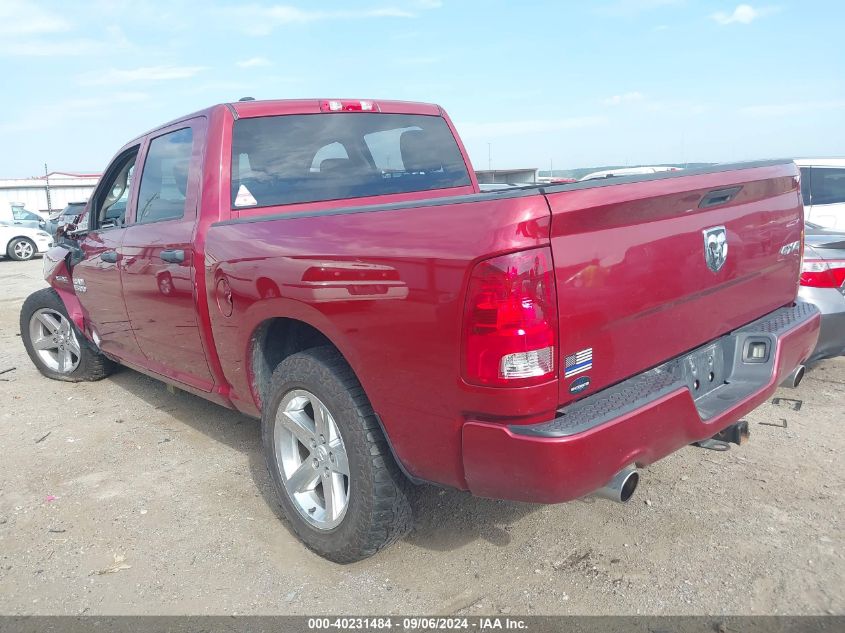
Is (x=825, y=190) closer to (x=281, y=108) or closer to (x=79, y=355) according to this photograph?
(x=281, y=108)

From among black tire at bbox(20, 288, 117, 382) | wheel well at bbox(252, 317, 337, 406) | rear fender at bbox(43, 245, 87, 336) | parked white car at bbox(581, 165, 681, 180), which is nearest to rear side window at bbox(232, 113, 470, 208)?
wheel well at bbox(252, 317, 337, 406)

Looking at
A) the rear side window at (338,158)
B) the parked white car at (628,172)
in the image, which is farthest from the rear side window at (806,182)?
the rear side window at (338,158)

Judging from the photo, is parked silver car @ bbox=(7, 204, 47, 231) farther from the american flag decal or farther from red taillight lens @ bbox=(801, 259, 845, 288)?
the american flag decal

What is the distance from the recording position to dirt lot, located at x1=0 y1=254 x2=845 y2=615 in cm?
260

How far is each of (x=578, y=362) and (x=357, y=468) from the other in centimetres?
94

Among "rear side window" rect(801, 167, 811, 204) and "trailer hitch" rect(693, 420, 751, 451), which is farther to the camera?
"rear side window" rect(801, 167, 811, 204)

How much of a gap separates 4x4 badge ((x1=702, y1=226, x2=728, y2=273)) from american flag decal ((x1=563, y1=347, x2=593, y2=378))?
0.73 m

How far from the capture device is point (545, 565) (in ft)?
9.14

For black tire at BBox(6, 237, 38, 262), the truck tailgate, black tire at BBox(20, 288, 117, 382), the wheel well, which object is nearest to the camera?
the truck tailgate

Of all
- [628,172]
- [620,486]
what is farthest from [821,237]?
[620,486]

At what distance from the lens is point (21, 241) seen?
59.0 ft

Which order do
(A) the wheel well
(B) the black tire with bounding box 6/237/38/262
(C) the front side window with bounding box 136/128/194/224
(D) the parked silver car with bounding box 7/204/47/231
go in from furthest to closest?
1. (D) the parked silver car with bounding box 7/204/47/231
2. (B) the black tire with bounding box 6/237/38/262
3. (C) the front side window with bounding box 136/128/194/224
4. (A) the wheel well

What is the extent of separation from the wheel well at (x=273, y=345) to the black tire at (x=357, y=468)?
30 centimetres

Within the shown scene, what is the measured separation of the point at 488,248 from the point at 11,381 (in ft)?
17.8
